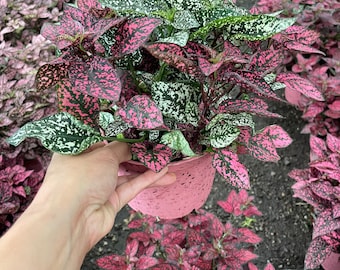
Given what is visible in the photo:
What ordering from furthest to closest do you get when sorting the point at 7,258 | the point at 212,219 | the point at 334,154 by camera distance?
the point at 334,154, the point at 212,219, the point at 7,258

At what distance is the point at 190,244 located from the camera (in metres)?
1.40

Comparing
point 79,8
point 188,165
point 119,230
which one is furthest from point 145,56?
point 119,230

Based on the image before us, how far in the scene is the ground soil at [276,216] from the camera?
1.94m

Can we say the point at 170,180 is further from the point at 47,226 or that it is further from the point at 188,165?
the point at 47,226

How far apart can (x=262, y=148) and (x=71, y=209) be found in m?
0.46

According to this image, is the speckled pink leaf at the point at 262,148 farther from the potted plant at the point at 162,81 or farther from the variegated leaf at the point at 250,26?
the variegated leaf at the point at 250,26

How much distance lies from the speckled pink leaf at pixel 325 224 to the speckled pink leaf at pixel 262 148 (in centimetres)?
66

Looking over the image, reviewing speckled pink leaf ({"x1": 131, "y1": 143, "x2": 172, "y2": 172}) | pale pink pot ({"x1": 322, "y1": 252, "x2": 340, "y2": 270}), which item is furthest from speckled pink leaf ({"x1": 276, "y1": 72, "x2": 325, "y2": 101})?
pale pink pot ({"x1": 322, "y1": 252, "x2": 340, "y2": 270})

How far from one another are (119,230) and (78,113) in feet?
4.02

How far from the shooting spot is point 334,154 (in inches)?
62.9

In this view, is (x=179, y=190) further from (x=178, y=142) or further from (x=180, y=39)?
(x=180, y=39)

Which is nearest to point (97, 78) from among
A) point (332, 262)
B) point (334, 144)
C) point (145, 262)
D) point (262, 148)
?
point (262, 148)

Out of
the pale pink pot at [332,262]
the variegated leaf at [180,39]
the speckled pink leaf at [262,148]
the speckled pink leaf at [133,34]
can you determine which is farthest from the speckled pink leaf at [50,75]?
the pale pink pot at [332,262]

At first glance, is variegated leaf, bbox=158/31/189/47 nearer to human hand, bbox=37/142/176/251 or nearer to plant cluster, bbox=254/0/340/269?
human hand, bbox=37/142/176/251
